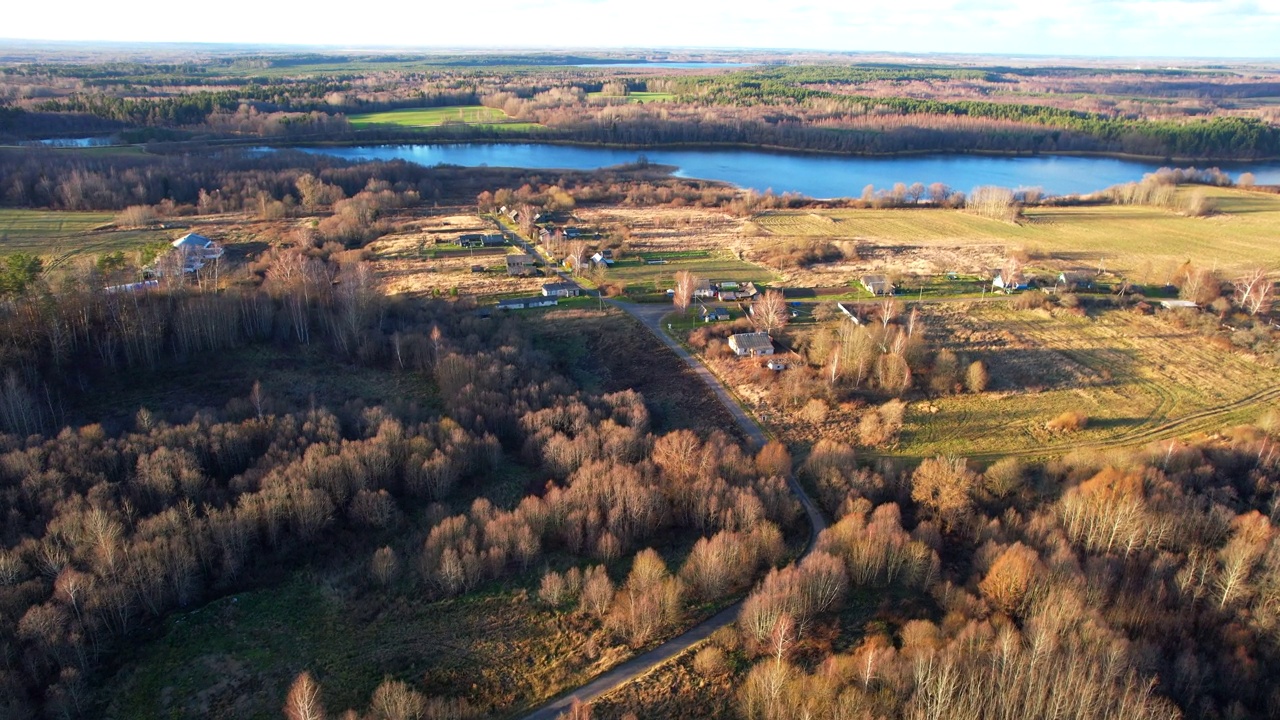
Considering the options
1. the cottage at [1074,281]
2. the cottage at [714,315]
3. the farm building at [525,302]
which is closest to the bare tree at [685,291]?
the cottage at [714,315]

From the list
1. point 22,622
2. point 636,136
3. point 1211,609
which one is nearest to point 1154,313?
point 1211,609

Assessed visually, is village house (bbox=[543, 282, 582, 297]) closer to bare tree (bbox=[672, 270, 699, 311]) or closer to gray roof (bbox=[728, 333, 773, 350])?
bare tree (bbox=[672, 270, 699, 311])

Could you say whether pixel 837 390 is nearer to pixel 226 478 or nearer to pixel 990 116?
pixel 226 478

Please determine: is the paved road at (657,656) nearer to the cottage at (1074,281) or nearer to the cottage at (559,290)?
the cottage at (559,290)

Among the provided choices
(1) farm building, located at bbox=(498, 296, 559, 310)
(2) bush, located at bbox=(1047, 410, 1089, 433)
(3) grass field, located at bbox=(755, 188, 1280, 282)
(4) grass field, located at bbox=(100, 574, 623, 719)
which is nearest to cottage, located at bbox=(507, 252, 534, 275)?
(1) farm building, located at bbox=(498, 296, 559, 310)

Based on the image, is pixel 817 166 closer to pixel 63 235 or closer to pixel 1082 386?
pixel 1082 386

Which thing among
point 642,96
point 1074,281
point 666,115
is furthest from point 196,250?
point 642,96
